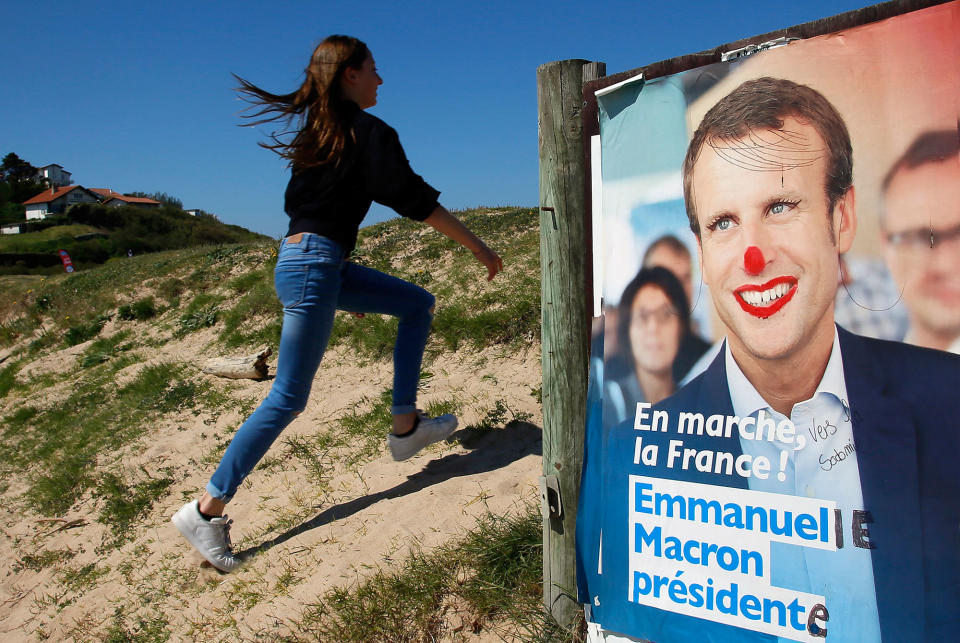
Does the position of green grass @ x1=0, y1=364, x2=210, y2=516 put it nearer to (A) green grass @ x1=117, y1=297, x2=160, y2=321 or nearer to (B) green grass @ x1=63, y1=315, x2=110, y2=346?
(A) green grass @ x1=117, y1=297, x2=160, y2=321

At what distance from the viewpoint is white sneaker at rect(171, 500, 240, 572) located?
10.5 feet

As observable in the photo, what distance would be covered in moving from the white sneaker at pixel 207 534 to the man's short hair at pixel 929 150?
3.03 m

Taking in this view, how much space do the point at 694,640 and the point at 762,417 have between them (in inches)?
24.1

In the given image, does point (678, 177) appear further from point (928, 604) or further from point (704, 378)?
point (928, 604)

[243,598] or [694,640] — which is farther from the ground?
[694,640]

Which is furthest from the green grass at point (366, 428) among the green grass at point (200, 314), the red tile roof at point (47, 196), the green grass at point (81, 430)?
the red tile roof at point (47, 196)

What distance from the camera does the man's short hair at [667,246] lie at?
1.96m

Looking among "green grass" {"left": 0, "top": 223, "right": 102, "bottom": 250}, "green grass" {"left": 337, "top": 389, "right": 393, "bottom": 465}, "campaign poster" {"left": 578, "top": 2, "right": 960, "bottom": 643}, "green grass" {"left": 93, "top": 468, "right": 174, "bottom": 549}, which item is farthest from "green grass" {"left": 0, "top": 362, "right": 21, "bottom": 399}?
"green grass" {"left": 0, "top": 223, "right": 102, "bottom": 250}

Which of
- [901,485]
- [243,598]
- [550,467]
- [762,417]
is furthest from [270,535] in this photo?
[901,485]

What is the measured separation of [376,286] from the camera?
131 inches

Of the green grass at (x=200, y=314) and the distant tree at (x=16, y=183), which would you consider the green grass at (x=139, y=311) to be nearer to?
the green grass at (x=200, y=314)

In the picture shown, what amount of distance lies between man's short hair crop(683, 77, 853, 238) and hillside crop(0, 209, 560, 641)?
158 centimetres

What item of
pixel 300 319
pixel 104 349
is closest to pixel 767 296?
pixel 300 319

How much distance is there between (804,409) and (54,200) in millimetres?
89022
